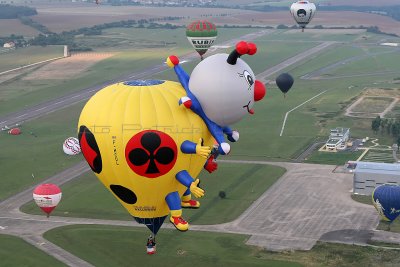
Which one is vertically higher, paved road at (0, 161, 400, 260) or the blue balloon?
the blue balloon

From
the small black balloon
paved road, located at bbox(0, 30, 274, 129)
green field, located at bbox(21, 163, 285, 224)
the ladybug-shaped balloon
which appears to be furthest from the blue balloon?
paved road, located at bbox(0, 30, 274, 129)

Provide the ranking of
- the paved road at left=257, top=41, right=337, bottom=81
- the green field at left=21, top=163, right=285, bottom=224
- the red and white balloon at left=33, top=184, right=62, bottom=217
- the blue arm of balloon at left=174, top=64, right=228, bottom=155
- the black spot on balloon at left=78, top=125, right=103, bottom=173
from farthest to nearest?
the paved road at left=257, top=41, right=337, bottom=81 < the green field at left=21, top=163, right=285, bottom=224 < the red and white balloon at left=33, top=184, right=62, bottom=217 < the black spot on balloon at left=78, top=125, right=103, bottom=173 < the blue arm of balloon at left=174, top=64, right=228, bottom=155

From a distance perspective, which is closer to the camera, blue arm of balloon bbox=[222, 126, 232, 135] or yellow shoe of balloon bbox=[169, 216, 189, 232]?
yellow shoe of balloon bbox=[169, 216, 189, 232]

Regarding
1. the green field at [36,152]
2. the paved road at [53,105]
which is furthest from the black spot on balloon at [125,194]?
the paved road at [53,105]

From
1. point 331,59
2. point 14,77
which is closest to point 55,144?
point 14,77

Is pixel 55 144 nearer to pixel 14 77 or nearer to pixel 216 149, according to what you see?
pixel 14 77

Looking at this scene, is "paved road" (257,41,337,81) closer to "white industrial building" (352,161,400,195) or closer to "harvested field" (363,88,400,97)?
"harvested field" (363,88,400,97)

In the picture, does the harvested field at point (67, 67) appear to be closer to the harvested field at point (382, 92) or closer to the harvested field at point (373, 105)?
the harvested field at point (382, 92)

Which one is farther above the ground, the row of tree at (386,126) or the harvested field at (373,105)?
the row of tree at (386,126)
